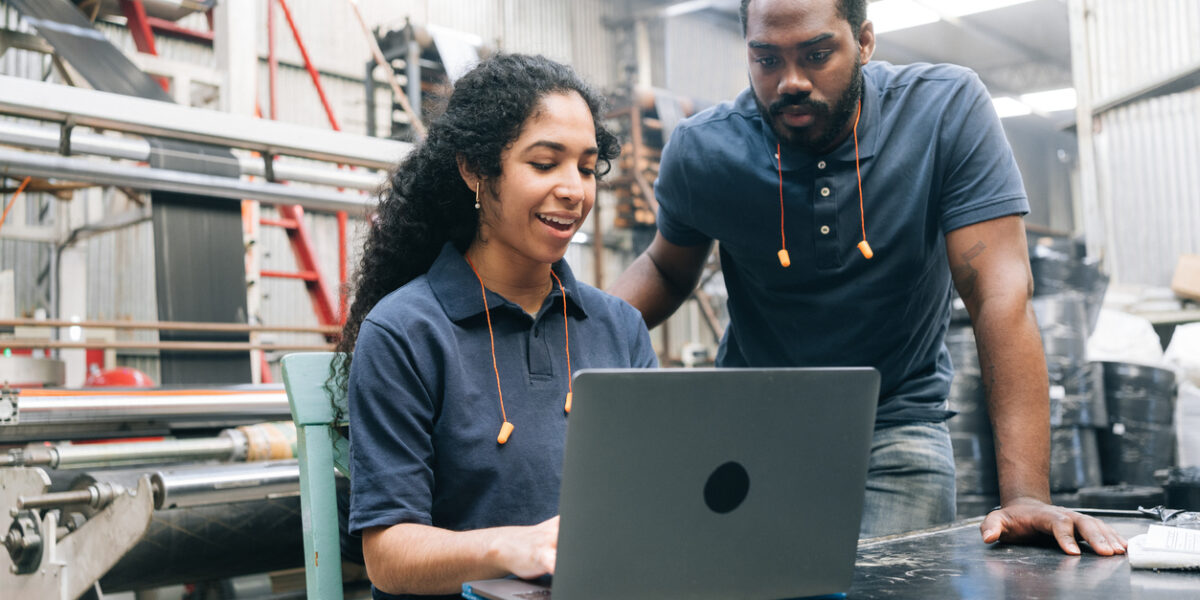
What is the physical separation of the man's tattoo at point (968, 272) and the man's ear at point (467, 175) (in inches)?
34.1

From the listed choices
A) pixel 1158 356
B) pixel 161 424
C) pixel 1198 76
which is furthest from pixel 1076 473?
pixel 161 424

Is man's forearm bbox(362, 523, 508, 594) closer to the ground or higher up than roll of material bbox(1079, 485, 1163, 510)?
higher up

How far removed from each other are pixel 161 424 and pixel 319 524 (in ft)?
6.82

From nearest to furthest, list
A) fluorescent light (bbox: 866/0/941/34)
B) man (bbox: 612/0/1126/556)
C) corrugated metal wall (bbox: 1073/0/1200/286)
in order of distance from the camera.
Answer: man (bbox: 612/0/1126/556) → corrugated metal wall (bbox: 1073/0/1200/286) → fluorescent light (bbox: 866/0/941/34)

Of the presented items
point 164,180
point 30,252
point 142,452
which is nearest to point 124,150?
point 164,180

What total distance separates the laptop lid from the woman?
247mm

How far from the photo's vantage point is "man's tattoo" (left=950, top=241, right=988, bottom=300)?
1705mm

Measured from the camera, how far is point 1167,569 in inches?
43.6

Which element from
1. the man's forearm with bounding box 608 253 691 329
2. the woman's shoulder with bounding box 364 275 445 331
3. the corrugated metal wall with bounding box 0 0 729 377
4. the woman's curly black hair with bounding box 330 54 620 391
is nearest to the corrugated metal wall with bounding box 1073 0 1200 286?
the corrugated metal wall with bounding box 0 0 729 377

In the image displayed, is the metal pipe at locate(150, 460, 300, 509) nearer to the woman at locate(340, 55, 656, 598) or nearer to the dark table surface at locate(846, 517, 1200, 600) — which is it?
the woman at locate(340, 55, 656, 598)

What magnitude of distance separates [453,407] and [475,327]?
137 mm

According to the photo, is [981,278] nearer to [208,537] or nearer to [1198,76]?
[208,537]

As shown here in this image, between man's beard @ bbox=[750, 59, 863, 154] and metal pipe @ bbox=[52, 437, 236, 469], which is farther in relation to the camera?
metal pipe @ bbox=[52, 437, 236, 469]

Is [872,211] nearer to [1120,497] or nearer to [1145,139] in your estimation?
[1120,497]
